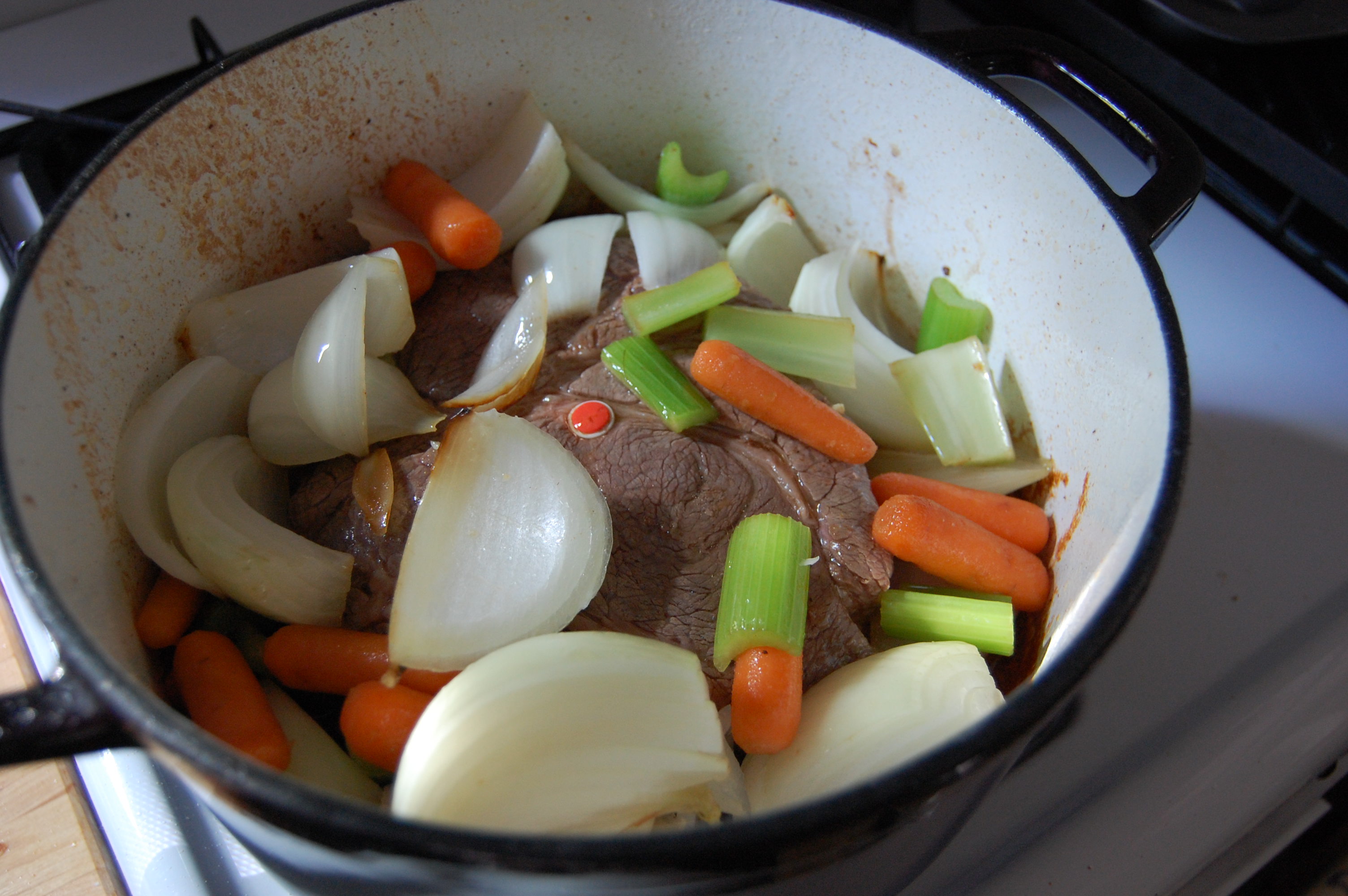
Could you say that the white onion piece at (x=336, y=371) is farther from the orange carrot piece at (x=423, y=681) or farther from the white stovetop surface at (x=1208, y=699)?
the white stovetop surface at (x=1208, y=699)

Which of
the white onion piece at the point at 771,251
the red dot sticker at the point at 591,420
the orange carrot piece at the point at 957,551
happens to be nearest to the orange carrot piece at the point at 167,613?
the red dot sticker at the point at 591,420

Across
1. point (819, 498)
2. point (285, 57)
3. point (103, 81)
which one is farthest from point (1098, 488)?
point (103, 81)

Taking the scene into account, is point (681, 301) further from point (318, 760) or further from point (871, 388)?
point (318, 760)

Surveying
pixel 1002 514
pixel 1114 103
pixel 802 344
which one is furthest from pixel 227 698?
pixel 1114 103

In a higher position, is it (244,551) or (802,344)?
(802,344)

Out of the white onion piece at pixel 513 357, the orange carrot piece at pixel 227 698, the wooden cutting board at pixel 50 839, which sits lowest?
the wooden cutting board at pixel 50 839
